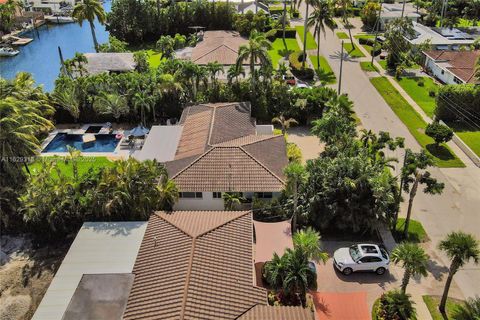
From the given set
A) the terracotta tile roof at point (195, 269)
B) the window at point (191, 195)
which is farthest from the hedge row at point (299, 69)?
the terracotta tile roof at point (195, 269)

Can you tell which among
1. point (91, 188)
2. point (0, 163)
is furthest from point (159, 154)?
point (0, 163)

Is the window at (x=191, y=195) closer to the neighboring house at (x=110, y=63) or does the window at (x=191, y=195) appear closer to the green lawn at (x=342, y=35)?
the neighboring house at (x=110, y=63)

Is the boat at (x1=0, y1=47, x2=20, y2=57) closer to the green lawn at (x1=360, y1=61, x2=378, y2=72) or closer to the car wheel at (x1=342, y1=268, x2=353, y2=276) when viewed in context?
the green lawn at (x1=360, y1=61, x2=378, y2=72)

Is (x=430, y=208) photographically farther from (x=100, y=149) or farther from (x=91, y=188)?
(x=100, y=149)

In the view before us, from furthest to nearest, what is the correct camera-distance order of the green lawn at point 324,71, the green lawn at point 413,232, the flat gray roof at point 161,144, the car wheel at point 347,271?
the green lawn at point 324,71, the flat gray roof at point 161,144, the green lawn at point 413,232, the car wheel at point 347,271

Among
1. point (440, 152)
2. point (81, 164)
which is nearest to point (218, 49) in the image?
point (81, 164)
